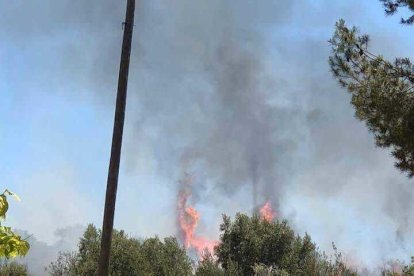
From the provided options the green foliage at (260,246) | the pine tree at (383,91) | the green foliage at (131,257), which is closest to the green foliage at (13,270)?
the green foliage at (131,257)

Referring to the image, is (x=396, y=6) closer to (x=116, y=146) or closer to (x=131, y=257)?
(x=116, y=146)

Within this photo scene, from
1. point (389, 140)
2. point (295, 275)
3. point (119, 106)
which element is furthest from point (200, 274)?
point (119, 106)

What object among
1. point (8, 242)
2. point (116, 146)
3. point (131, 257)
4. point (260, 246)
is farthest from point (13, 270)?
point (8, 242)

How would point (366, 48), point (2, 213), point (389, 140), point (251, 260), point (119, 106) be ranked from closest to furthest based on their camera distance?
1. point (2, 213)
2. point (119, 106)
3. point (389, 140)
4. point (366, 48)
5. point (251, 260)

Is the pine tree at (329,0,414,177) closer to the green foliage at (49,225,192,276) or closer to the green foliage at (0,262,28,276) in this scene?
the green foliage at (49,225,192,276)

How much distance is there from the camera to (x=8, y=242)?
598 cm

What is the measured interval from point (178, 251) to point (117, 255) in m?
5.84

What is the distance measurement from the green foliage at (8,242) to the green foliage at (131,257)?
1302 inches

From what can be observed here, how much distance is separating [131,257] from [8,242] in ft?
115

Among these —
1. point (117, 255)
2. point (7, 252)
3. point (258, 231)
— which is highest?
point (258, 231)

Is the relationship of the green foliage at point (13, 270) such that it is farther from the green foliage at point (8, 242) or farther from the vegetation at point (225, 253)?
the green foliage at point (8, 242)

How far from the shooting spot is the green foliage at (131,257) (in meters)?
39.2

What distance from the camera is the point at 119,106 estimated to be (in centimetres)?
1195

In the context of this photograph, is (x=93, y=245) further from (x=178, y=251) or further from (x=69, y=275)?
(x=178, y=251)
